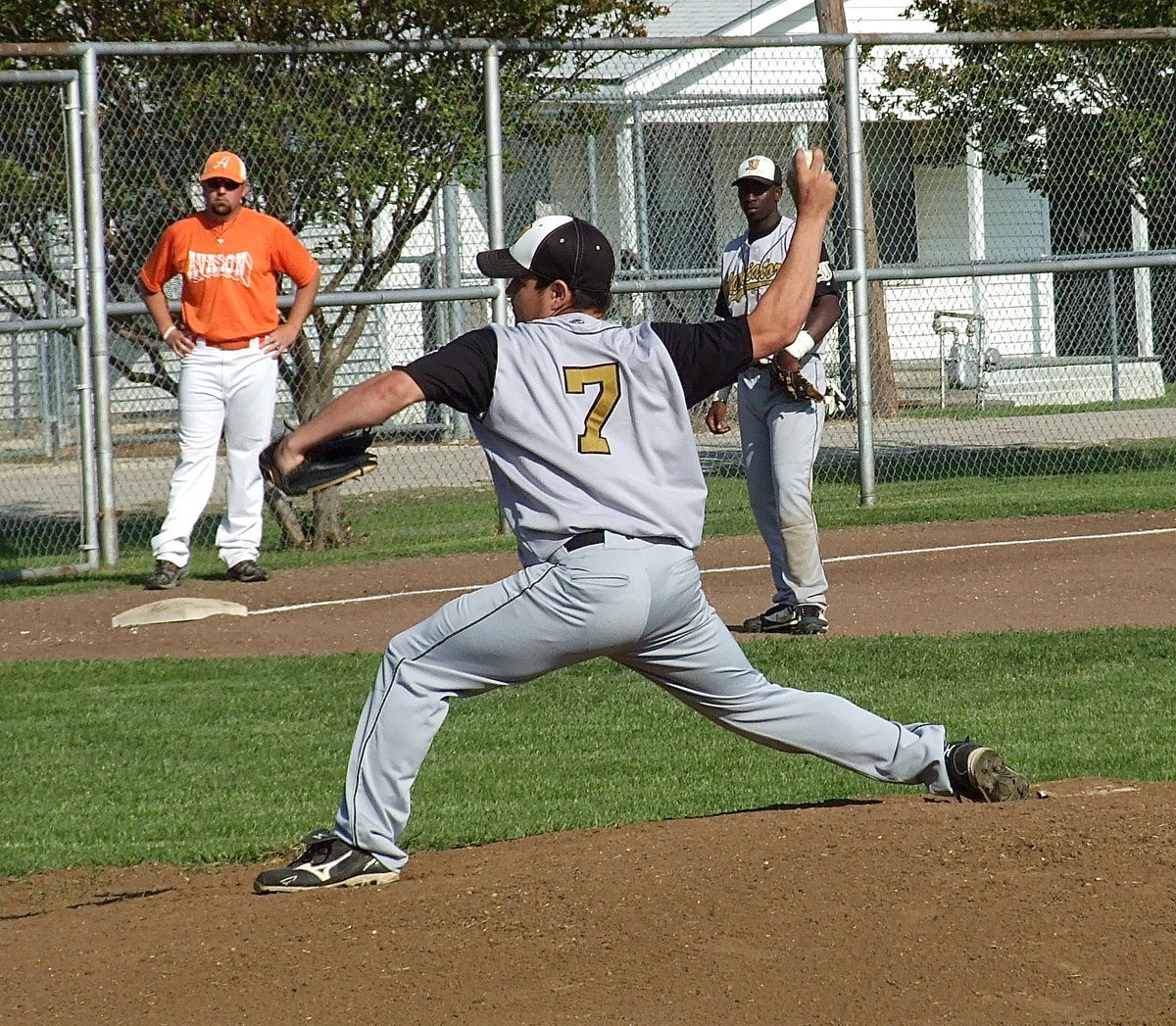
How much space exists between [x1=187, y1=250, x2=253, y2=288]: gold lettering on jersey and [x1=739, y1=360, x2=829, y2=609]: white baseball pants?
10.7 ft

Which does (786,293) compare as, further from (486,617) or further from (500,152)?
(500,152)

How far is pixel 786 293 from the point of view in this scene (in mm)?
4191

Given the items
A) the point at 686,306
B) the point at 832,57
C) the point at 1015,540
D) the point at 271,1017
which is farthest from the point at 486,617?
the point at 686,306

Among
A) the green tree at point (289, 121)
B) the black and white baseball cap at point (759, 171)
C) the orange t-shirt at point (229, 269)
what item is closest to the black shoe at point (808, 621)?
the black and white baseball cap at point (759, 171)

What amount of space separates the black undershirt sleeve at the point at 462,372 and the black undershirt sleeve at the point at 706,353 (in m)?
0.45

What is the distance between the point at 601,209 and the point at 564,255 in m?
11.4

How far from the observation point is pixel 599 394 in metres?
4.11

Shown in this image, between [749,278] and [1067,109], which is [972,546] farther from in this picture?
[1067,109]

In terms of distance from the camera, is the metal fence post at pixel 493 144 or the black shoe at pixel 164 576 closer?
the black shoe at pixel 164 576

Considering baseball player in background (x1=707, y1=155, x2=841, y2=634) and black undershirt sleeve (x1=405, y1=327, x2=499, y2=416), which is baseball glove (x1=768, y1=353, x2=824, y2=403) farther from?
black undershirt sleeve (x1=405, y1=327, x2=499, y2=416)

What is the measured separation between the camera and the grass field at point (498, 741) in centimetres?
550

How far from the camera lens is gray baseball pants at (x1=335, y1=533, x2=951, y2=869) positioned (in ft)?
13.5

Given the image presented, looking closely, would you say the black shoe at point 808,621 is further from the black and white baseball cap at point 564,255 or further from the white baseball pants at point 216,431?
the black and white baseball cap at point 564,255

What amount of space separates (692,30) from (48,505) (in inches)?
442
